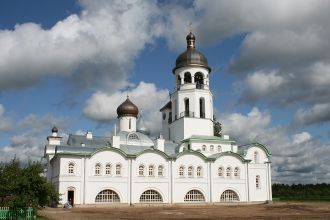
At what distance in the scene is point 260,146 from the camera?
52844mm

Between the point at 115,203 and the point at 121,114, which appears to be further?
the point at 121,114

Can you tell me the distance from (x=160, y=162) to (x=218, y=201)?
27.2 ft

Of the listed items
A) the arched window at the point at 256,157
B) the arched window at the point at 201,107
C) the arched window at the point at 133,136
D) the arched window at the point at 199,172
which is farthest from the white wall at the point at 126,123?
the arched window at the point at 256,157

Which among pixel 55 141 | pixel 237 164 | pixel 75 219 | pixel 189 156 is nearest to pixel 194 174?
pixel 189 156

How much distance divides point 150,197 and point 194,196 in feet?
17.0

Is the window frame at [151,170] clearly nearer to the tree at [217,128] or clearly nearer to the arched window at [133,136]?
the arched window at [133,136]

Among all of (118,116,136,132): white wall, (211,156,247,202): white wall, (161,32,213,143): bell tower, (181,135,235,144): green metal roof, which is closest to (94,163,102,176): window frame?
(118,116,136,132): white wall

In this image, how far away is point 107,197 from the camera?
141ft

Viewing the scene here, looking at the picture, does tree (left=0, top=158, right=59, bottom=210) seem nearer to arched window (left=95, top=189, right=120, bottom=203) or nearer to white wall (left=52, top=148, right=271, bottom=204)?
white wall (left=52, top=148, right=271, bottom=204)

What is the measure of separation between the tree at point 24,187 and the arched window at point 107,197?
1743 cm

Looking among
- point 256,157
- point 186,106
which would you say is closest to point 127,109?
point 186,106

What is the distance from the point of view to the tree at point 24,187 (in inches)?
929

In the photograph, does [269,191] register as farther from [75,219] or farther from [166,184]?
[75,219]

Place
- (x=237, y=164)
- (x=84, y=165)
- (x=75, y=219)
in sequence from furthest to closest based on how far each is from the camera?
1. (x=237, y=164)
2. (x=84, y=165)
3. (x=75, y=219)
